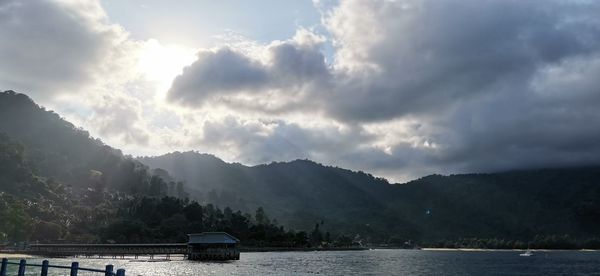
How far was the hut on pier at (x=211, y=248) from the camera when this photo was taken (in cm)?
14088

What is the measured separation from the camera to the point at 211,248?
142 meters

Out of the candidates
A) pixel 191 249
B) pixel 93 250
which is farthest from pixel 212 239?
pixel 93 250

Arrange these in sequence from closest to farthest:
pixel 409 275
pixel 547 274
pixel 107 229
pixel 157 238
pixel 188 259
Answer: pixel 409 275 < pixel 547 274 < pixel 188 259 < pixel 107 229 < pixel 157 238

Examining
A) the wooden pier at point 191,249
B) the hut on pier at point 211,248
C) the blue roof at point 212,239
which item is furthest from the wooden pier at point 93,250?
the blue roof at point 212,239

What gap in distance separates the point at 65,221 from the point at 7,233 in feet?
182

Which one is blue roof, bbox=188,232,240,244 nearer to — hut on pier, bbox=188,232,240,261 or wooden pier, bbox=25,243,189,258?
hut on pier, bbox=188,232,240,261

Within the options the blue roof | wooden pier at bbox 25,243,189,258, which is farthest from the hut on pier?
wooden pier at bbox 25,243,189,258

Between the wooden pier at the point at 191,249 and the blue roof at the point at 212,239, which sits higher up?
the blue roof at the point at 212,239

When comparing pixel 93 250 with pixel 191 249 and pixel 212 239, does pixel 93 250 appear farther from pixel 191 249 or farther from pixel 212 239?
pixel 212 239

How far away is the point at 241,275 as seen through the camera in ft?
286

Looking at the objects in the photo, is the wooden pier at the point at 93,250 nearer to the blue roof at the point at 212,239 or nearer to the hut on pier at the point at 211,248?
the hut on pier at the point at 211,248

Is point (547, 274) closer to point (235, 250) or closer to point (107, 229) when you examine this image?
point (235, 250)

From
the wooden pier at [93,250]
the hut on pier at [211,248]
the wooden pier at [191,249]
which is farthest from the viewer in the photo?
the hut on pier at [211,248]

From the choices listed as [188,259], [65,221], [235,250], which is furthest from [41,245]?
[65,221]
